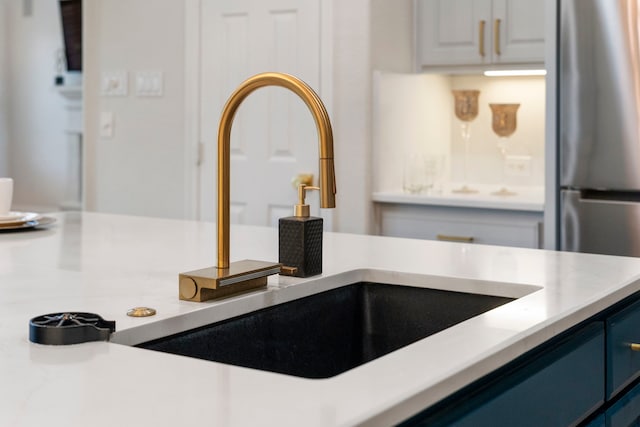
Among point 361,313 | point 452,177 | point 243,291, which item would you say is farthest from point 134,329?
point 452,177

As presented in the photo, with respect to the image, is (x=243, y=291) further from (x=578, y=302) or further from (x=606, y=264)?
(x=606, y=264)

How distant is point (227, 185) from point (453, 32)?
266 cm

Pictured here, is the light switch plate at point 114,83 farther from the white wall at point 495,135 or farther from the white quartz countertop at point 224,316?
the white quartz countertop at point 224,316

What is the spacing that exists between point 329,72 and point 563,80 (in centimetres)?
105

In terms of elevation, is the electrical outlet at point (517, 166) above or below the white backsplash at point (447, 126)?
below

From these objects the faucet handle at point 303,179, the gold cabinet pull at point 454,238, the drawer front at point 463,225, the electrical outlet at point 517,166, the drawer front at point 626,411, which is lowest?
the drawer front at point 626,411

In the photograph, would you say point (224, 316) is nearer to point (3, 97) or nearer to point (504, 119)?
point (504, 119)

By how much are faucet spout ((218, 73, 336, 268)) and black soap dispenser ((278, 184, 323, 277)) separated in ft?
0.59

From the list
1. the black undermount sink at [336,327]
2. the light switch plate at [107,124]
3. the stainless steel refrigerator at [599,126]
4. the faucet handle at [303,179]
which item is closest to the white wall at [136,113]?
the light switch plate at [107,124]

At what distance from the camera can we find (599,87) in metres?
3.04

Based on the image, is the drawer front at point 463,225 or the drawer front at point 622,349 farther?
the drawer front at point 463,225

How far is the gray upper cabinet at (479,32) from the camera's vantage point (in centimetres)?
354

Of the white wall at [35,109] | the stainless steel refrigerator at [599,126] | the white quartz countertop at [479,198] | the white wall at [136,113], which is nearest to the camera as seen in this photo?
the stainless steel refrigerator at [599,126]

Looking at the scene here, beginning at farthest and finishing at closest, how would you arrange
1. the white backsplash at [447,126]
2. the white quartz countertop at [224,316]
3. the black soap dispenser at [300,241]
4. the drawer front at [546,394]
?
the white backsplash at [447,126] < the black soap dispenser at [300,241] < the drawer front at [546,394] < the white quartz countertop at [224,316]
